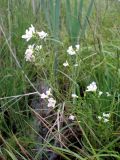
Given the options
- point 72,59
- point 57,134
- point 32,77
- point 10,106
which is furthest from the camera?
point 32,77

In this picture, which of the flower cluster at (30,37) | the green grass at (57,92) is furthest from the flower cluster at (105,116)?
the flower cluster at (30,37)

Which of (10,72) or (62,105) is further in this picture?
(10,72)

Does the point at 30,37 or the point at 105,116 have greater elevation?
the point at 30,37

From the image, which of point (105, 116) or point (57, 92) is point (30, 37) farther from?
point (105, 116)

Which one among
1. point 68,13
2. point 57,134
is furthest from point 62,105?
point 68,13

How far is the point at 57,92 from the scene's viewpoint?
1.38 meters

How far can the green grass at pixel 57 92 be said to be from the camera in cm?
132

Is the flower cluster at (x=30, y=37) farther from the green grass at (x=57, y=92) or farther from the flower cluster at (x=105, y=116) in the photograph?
the flower cluster at (x=105, y=116)

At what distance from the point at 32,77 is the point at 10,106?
25 centimetres

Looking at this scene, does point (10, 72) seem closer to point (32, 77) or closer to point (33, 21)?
point (32, 77)

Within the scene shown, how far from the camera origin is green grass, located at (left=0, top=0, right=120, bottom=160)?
1.32 metres

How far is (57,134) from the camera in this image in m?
1.33

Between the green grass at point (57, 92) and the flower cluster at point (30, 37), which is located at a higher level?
the flower cluster at point (30, 37)

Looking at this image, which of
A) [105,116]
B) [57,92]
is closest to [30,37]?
[57,92]
